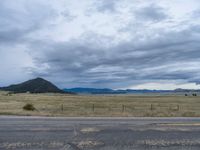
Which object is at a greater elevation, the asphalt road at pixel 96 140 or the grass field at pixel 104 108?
→ the grass field at pixel 104 108

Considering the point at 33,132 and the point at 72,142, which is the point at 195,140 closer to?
the point at 72,142

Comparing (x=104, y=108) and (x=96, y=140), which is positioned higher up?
(x=104, y=108)

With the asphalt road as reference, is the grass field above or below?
above

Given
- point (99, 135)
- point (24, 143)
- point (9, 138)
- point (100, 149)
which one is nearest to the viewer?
point (100, 149)

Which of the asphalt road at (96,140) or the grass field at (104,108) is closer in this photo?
the asphalt road at (96,140)

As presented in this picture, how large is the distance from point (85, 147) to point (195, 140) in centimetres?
435

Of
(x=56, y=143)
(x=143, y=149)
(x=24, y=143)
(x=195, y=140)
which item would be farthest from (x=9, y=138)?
(x=195, y=140)

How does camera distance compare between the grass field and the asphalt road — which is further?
the grass field

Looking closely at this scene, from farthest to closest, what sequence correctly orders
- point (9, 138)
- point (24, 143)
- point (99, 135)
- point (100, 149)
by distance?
point (99, 135)
point (9, 138)
point (24, 143)
point (100, 149)

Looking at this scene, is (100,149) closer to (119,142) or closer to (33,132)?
(119,142)

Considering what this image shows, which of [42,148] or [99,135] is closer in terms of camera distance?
[42,148]

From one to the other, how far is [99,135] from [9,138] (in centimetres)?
343

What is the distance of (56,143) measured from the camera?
11.5 meters

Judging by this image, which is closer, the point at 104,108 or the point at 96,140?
the point at 96,140
